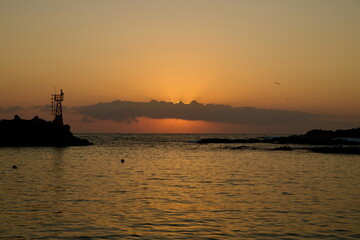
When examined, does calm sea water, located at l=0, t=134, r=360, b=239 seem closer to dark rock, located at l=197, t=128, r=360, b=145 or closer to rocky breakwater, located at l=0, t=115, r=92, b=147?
rocky breakwater, located at l=0, t=115, r=92, b=147

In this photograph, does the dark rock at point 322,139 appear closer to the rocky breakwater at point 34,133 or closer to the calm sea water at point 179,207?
the rocky breakwater at point 34,133

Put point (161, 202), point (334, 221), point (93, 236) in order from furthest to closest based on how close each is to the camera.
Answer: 1. point (161, 202)
2. point (334, 221)
3. point (93, 236)

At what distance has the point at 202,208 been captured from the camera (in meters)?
24.8

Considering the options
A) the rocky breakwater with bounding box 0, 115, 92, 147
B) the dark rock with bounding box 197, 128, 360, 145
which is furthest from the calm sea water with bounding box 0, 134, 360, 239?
the dark rock with bounding box 197, 128, 360, 145

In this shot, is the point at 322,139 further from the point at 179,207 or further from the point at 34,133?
the point at 179,207

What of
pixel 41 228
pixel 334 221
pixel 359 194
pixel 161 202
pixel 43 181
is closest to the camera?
pixel 41 228

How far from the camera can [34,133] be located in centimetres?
11112

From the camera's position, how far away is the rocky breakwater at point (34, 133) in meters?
109

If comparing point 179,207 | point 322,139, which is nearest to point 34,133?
point 322,139

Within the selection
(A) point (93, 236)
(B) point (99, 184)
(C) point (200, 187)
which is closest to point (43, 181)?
(B) point (99, 184)

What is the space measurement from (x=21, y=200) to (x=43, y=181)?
10.8 metres

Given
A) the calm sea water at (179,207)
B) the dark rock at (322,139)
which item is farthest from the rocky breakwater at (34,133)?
the calm sea water at (179,207)

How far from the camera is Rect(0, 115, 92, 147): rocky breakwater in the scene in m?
109

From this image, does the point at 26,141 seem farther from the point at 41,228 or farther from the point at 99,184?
the point at 41,228
